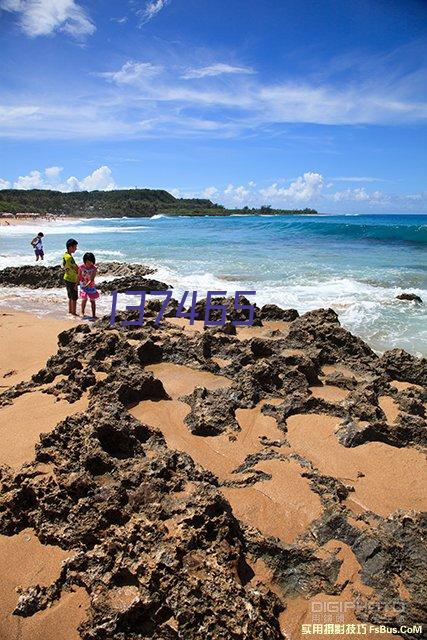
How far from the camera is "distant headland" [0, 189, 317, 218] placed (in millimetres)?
91375

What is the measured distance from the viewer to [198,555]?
2.33 meters

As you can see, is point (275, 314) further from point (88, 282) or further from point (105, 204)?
point (105, 204)

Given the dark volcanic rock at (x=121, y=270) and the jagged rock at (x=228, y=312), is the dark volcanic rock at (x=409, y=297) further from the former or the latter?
the dark volcanic rock at (x=121, y=270)

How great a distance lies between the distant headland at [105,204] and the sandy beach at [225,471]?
7573 cm

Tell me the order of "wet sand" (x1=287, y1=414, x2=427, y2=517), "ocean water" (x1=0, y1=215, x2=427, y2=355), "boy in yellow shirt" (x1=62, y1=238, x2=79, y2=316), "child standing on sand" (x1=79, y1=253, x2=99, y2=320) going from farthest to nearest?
"boy in yellow shirt" (x1=62, y1=238, x2=79, y2=316), "child standing on sand" (x1=79, y1=253, x2=99, y2=320), "ocean water" (x1=0, y1=215, x2=427, y2=355), "wet sand" (x1=287, y1=414, x2=427, y2=517)

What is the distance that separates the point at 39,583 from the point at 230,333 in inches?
196

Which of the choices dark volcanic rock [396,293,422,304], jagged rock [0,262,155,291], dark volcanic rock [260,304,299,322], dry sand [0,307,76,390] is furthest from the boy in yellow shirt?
dark volcanic rock [396,293,422,304]

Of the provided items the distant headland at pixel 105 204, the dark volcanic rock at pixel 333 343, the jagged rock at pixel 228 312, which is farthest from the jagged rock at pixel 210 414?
the distant headland at pixel 105 204

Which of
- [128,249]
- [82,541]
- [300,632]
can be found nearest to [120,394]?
[82,541]

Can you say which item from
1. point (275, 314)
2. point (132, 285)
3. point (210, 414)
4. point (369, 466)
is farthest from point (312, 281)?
point (369, 466)

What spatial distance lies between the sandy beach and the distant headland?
75.7 metres

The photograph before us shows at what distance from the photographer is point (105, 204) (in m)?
111

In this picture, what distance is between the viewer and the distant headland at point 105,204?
91375 millimetres

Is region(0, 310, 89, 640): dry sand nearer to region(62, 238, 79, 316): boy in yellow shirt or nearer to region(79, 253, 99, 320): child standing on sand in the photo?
region(79, 253, 99, 320): child standing on sand
